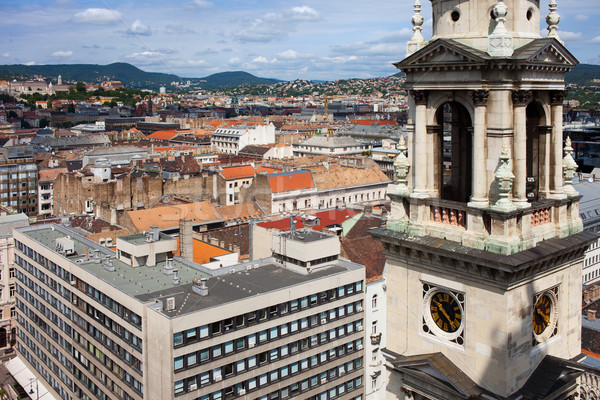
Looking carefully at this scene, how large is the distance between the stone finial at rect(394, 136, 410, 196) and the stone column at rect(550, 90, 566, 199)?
3.76 m

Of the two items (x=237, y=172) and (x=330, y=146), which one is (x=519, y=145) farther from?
(x=330, y=146)

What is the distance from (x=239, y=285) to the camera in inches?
1699

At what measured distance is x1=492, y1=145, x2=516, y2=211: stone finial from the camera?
1488 centimetres

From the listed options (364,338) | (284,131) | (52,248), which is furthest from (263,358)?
(284,131)

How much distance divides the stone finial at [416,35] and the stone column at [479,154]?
2567 millimetres

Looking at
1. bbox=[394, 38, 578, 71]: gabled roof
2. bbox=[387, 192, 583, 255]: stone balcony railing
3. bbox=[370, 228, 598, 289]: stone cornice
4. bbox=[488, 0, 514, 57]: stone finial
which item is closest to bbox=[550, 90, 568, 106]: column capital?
bbox=[394, 38, 578, 71]: gabled roof

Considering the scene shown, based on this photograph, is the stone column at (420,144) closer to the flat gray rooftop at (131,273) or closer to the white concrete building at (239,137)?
the flat gray rooftop at (131,273)

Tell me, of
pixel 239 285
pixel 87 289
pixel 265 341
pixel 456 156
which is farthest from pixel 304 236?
pixel 456 156

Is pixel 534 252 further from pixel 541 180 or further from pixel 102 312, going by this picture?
pixel 102 312

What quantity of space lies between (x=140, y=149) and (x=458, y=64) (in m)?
127

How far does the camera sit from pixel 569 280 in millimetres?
16938

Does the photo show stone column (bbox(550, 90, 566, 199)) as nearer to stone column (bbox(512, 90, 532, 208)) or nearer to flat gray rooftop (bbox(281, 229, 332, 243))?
stone column (bbox(512, 90, 532, 208))

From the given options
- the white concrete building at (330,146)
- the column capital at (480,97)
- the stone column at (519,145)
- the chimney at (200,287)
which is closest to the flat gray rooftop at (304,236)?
the chimney at (200,287)

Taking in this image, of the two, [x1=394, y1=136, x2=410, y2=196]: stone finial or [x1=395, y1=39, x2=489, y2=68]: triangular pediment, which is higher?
[x1=395, y1=39, x2=489, y2=68]: triangular pediment
